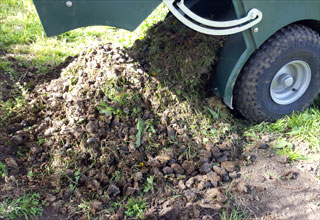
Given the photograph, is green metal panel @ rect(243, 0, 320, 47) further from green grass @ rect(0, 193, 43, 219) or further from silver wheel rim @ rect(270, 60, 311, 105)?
green grass @ rect(0, 193, 43, 219)

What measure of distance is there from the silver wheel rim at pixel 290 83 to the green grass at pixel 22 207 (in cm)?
204

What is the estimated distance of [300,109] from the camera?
3062mm

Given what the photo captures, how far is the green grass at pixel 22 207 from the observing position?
2113mm

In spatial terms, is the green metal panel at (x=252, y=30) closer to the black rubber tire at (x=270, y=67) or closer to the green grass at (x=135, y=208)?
the black rubber tire at (x=270, y=67)

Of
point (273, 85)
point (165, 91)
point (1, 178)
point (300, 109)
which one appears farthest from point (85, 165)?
point (300, 109)

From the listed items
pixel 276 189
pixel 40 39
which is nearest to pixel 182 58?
pixel 276 189

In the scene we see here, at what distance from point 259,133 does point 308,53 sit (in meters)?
0.80

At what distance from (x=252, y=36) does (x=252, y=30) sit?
5 cm

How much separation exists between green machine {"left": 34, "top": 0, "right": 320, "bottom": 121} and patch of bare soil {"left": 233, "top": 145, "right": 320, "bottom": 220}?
0.48 meters

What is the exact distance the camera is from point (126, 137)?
2502 millimetres

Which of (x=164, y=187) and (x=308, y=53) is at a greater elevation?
(x=308, y=53)

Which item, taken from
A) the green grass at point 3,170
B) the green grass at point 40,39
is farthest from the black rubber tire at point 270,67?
the green grass at point 3,170

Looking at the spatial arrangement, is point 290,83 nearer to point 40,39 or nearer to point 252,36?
point 252,36

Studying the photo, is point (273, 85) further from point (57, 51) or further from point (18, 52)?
point (18, 52)
